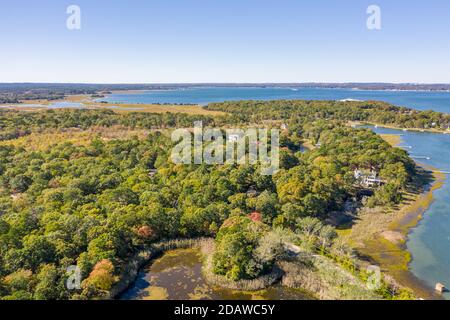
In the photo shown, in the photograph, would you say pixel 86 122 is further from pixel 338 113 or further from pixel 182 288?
pixel 338 113

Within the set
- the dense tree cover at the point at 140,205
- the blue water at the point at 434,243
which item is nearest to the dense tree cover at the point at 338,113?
the blue water at the point at 434,243

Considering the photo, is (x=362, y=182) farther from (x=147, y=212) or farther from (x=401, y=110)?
(x=401, y=110)

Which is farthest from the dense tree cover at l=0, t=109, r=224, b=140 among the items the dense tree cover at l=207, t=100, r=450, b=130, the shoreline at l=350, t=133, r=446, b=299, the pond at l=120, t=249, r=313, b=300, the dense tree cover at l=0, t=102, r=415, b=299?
the pond at l=120, t=249, r=313, b=300

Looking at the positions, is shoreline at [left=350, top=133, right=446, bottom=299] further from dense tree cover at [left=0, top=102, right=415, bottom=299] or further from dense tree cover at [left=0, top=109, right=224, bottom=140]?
dense tree cover at [left=0, top=109, right=224, bottom=140]

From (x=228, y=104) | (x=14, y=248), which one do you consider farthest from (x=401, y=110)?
(x=14, y=248)

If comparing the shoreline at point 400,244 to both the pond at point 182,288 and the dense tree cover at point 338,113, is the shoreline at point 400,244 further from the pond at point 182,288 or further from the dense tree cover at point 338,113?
the dense tree cover at point 338,113

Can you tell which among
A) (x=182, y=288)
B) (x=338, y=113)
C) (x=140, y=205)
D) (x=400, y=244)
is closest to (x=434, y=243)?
(x=400, y=244)

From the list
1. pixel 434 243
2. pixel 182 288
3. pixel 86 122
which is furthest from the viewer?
pixel 86 122
